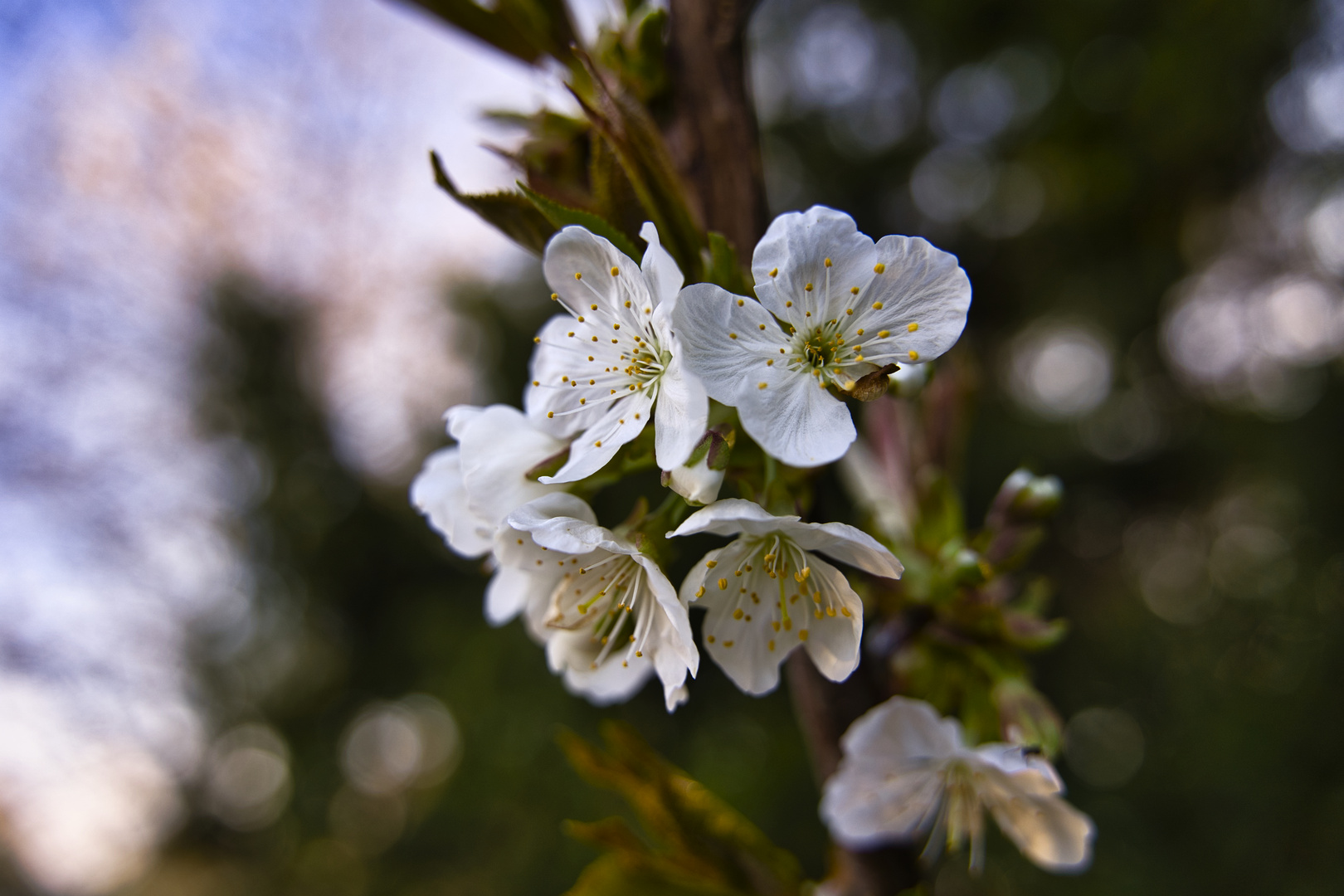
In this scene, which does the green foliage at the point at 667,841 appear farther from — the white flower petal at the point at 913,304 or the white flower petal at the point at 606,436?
the white flower petal at the point at 913,304

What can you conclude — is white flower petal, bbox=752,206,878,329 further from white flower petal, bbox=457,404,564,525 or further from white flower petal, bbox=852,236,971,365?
white flower petal, bbox=457,404,564,525

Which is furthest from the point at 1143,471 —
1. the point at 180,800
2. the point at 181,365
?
the point at 180,800

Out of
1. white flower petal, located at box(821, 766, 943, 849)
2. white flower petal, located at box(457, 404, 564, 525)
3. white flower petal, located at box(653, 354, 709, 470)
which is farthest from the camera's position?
white flower petal, located at box(821, 766, 943, 849)

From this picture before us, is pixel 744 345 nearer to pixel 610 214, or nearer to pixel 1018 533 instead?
pixel 610 214

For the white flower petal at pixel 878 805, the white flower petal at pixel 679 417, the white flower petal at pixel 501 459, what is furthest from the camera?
the white flower petal at pixel 878 805

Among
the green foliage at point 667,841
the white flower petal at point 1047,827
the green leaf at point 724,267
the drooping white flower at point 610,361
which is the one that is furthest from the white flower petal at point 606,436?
the white flower petal at point 1047,827

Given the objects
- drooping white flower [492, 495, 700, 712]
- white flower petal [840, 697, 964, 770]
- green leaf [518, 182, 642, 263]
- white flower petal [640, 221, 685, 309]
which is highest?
green leaf [518, 182, 642, 263]

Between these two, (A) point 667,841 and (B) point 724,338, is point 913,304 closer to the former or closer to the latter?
(B) point 724,338

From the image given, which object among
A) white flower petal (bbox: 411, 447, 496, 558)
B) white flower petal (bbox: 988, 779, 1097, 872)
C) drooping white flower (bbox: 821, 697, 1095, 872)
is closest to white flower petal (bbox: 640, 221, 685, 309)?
white flower petal (bbox: 411, 447, 496, 558)
